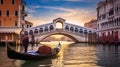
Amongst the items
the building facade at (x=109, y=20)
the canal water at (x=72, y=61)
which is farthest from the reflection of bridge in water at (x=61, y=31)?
the canal water at (x=72, y=61)

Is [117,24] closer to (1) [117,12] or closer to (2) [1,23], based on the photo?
(1) [117,12]

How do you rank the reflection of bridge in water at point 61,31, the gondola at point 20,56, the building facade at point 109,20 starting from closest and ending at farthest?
the gondola at point 20,56
the building facade at point 109,20
the reflection of bridge in water at point 61,31

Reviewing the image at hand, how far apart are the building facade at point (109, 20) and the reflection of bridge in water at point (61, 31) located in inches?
97.9

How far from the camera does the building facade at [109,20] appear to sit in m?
29.4

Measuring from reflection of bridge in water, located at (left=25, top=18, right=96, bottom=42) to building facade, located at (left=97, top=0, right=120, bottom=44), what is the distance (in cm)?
249

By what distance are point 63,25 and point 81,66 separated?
30667 millimetres

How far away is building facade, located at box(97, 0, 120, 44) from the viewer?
29.4m

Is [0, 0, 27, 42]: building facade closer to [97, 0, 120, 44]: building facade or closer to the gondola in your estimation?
[97, 0, 120, 44]: building facade

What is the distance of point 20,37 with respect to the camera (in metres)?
29.5

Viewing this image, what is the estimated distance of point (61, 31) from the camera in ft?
129

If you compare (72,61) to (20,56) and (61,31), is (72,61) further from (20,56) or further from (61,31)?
(61,31)

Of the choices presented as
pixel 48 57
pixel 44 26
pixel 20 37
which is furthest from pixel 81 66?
pixel 44 26

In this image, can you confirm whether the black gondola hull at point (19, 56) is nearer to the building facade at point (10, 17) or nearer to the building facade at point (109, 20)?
the building facade at point (109, 20)

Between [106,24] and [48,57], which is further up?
[106,24]
